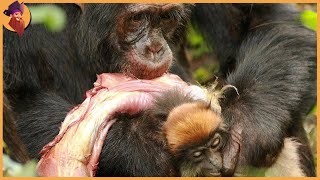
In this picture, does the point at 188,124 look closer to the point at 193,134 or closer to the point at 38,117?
the point at 193,134

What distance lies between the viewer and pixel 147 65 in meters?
4.82

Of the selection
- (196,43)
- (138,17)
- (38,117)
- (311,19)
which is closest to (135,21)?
(138,17)

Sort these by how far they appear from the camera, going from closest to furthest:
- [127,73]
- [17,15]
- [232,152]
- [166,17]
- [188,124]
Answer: [188,124] → [232,152] → [17,15] → [127,73] → [166,17]

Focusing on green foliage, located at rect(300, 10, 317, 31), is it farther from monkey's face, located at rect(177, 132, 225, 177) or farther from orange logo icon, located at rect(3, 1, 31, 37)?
orange logo icon, located at rect(3, 1, 31, 37)

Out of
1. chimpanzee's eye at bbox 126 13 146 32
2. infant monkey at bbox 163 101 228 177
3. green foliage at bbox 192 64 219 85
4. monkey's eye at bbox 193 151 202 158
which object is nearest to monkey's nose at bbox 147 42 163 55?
chimpanzee's eye at bbox 126 13 146 32

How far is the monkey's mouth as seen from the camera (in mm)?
4810

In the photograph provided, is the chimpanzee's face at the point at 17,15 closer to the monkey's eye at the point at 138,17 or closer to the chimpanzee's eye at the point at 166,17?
the monkey's eye at the point at 138,17

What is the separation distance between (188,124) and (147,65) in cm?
68

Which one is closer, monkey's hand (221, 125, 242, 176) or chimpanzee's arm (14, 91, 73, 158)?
monkey's hand (221, 125, 242, 176)

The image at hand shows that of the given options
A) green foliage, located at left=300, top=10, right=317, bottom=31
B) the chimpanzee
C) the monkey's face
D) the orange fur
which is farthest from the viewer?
green foliage, located at left=300, top=10, right=317, bottom=31

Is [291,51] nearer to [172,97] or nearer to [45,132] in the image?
[172,97]

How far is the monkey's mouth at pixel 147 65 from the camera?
15.8ft

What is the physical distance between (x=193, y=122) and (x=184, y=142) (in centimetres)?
16

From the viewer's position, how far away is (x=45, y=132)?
493 cm
